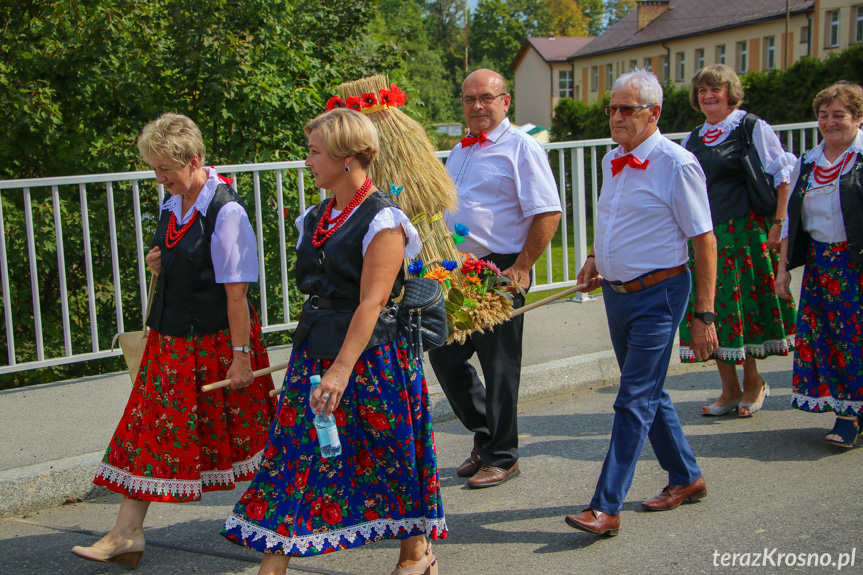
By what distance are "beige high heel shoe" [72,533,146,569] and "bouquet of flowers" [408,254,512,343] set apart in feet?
4.93

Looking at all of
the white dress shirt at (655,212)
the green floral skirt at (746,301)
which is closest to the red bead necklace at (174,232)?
the white dress shirt at (655,212)

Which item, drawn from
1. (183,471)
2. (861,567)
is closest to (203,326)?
(183,471)

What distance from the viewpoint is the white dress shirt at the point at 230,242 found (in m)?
3.43

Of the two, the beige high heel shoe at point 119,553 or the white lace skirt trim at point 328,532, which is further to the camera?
the beige high heel shoe at point 119,553

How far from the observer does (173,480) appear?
3.47m

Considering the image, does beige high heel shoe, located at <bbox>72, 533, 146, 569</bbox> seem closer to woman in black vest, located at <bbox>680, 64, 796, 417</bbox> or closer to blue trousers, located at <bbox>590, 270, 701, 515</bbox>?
blue trousers, located at <bbox>590, 270, 701, 515</bbox>

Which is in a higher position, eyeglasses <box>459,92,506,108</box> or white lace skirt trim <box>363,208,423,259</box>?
eyeglasses <box>459,92,506,108</box>

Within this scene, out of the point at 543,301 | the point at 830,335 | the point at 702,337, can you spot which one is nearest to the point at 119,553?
the point at 543,301

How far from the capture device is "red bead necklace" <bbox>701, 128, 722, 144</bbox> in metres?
5.32

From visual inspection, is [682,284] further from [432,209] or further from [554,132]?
[554,132]

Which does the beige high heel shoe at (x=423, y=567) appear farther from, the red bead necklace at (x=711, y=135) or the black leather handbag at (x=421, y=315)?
the red bead necklace at (x=711, y=135)

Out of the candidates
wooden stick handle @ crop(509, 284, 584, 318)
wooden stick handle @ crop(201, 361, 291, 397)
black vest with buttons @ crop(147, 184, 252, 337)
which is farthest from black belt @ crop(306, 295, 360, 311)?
wooden stick handle @ crop(509, 284, 584, 318)

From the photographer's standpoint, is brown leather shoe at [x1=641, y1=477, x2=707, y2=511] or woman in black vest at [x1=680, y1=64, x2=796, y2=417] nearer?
brown leather shoe at [x1=641, y1=477, x2=707, y2=511]

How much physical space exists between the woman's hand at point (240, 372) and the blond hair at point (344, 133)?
958 millimetres
